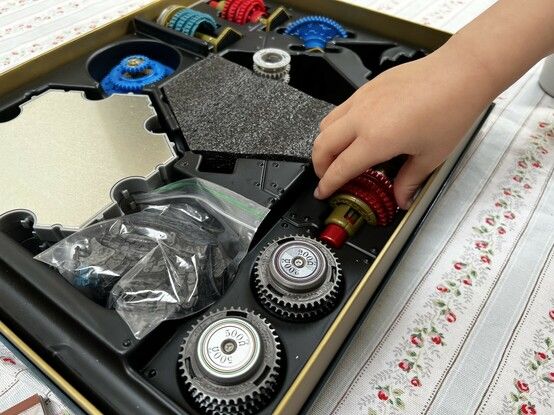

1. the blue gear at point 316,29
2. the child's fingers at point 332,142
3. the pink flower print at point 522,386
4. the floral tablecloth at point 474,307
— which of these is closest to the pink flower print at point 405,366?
the floral tablecloth at point 474,307

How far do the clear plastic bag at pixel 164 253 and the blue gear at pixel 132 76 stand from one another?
7.4 inches

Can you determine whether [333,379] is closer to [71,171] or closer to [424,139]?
[424,139]

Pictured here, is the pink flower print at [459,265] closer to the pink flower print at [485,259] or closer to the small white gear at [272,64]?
the pink flower print at [485,259]

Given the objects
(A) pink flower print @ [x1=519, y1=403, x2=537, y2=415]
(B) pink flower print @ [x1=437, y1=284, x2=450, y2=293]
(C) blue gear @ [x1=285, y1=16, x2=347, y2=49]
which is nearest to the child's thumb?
(B) pink flower print @ [x1=437, y1=284, x2=450, y2=293]

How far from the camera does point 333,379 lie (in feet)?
1.48

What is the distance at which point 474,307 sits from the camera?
0.51m

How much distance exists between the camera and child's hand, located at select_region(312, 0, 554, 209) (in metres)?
0.42

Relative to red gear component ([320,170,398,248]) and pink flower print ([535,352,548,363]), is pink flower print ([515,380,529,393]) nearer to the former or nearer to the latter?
pink flower print ([535,352,548,363])

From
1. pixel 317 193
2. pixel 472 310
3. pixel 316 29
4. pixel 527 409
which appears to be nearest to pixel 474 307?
pixel 472 310

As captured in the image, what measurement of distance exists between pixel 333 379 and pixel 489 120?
504mm

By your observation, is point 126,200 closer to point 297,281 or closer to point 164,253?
point 164,253

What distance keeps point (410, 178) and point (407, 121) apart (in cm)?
7

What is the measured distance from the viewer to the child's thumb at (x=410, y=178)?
1.52 ft

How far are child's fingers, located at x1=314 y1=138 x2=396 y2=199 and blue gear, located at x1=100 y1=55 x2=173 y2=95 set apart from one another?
296 millimetres
